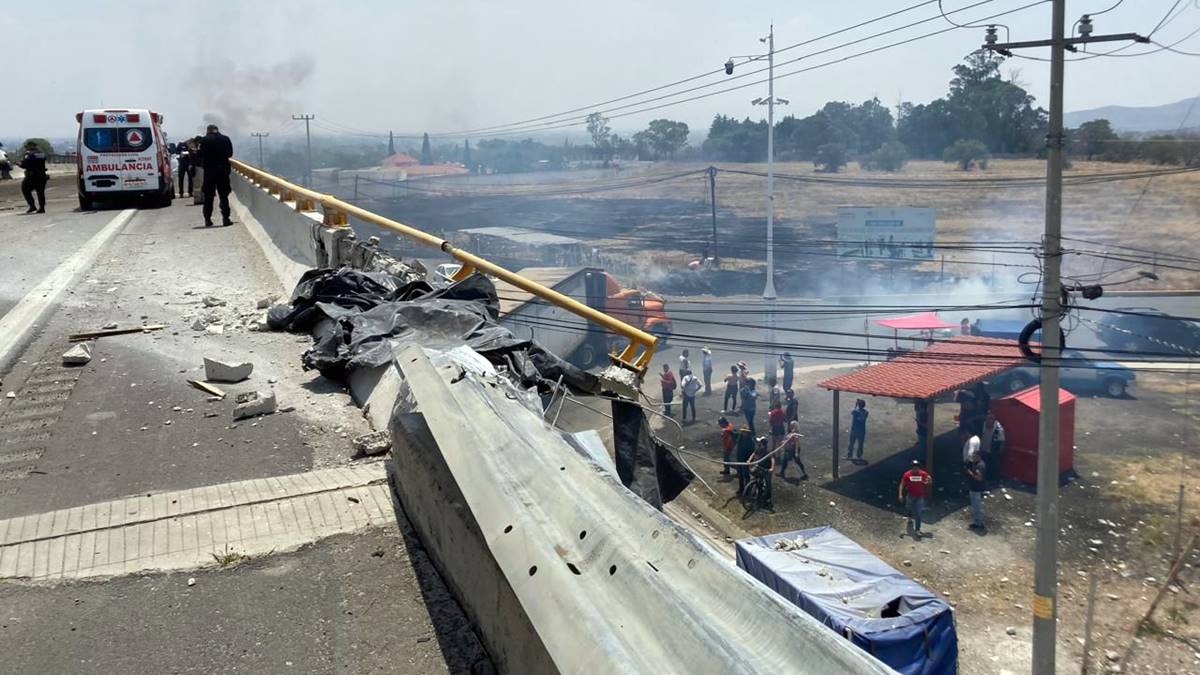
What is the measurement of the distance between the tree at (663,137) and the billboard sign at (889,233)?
42225 millimetres

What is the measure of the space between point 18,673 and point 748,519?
15.7 m

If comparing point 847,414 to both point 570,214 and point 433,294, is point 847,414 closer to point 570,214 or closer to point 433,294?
point 433,294

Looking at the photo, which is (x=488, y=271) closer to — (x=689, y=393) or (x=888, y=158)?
(x=689, y=393)

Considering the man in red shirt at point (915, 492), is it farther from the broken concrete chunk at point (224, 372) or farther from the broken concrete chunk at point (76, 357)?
the broken concrete chunk at point (76, 357)

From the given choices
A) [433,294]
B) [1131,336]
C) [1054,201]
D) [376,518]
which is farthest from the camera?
[1131,336]

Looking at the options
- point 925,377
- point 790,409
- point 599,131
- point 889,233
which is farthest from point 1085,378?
point 599,131

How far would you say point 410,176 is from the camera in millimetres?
69062

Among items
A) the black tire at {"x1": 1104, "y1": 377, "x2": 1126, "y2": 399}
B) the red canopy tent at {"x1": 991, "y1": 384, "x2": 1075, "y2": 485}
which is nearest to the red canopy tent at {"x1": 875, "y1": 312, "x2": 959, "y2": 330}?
the black tire at {"x1": 1104, "y1": 377, "x2": 1126, "y2": 399}

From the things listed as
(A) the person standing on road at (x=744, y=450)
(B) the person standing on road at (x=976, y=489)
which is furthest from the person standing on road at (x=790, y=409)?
(B) the person standing on road at (x=976, y=489)

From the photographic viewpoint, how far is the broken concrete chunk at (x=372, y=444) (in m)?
4.36

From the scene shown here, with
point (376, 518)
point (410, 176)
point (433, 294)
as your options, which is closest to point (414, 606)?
point (376, 518)

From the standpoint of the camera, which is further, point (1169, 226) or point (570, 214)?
point (570, 214)

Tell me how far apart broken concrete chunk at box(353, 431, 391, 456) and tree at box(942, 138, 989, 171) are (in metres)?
64.7

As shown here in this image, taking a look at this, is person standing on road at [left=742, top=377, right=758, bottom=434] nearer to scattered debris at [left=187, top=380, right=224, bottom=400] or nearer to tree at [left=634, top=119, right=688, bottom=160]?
scattered debris at [left=187, top=380, right=224, bottom=400]
